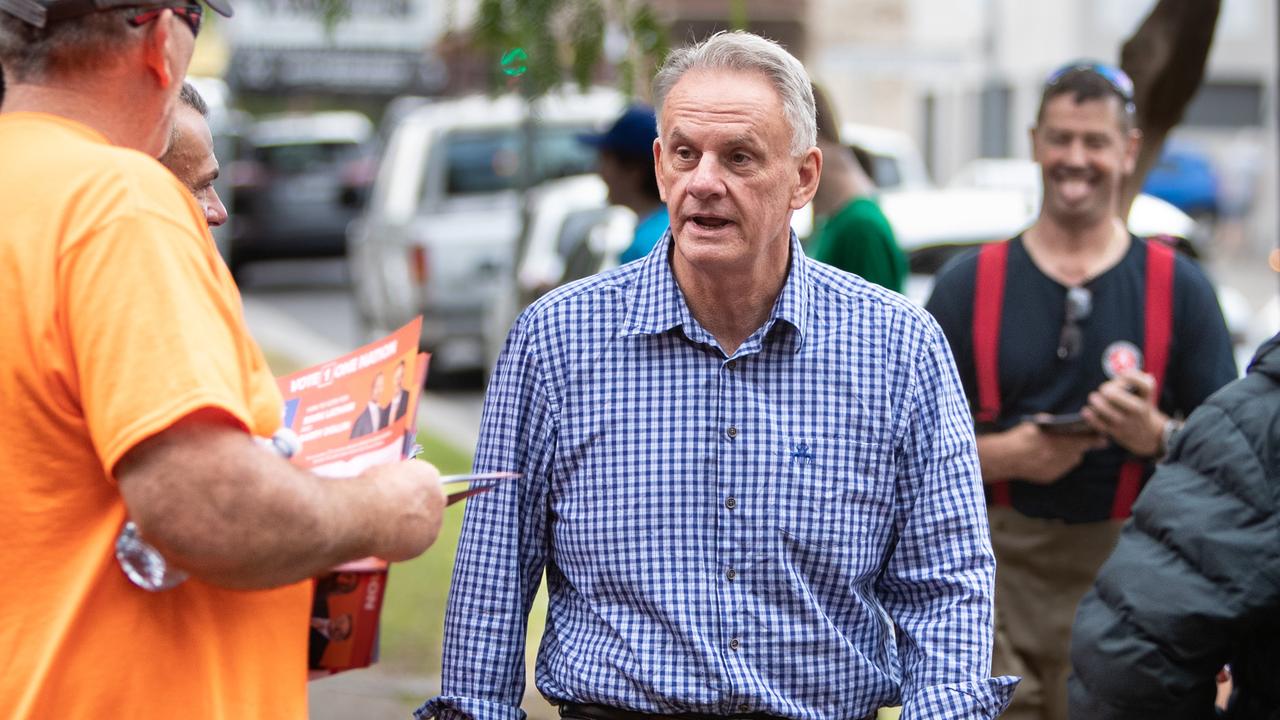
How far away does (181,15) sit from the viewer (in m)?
2.19

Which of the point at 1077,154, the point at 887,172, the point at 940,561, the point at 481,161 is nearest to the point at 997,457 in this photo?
the point at 1077,154

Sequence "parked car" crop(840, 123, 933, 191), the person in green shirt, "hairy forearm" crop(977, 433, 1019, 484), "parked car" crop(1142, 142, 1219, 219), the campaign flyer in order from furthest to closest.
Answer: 1. "parked car" crop(1142, 142, 1219, 219)
2. "parked car" crop(840, 123, 933, 191)
3. the person in green shirt
4. "hairy forearm" crop(977, 433, 1019, 484)
5. the campaign flyer

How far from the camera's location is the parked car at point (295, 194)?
23547 mm

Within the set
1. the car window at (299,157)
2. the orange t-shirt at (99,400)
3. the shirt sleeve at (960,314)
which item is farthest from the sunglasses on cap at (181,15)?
the car window at (299,157)

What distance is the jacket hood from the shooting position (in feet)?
8.32

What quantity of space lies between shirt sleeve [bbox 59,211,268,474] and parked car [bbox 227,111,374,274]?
21569mm

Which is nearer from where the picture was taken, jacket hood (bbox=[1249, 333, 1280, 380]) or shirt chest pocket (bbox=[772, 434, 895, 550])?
jacket hood (bbox=[1249, 333, 1280, 380])

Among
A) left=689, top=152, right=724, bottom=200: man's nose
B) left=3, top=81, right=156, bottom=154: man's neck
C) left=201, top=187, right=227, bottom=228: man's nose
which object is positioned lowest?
left=201, top=187, right=227, bottom=228: man's nose

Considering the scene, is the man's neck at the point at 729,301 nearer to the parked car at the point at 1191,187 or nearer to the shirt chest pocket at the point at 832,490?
the shirt chest pocket at the point at 832,490

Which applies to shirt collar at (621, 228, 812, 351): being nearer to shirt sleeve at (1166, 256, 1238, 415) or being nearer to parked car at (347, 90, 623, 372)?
shirt sleeve at (1166, 256, 1238, 415)

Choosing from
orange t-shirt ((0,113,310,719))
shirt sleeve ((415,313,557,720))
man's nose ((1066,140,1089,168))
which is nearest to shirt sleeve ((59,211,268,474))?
orange t-shirt ((0,113,310,719))

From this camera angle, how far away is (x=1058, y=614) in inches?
169

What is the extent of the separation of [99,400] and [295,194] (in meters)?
22.6

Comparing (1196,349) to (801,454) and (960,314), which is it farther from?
(801,454)
